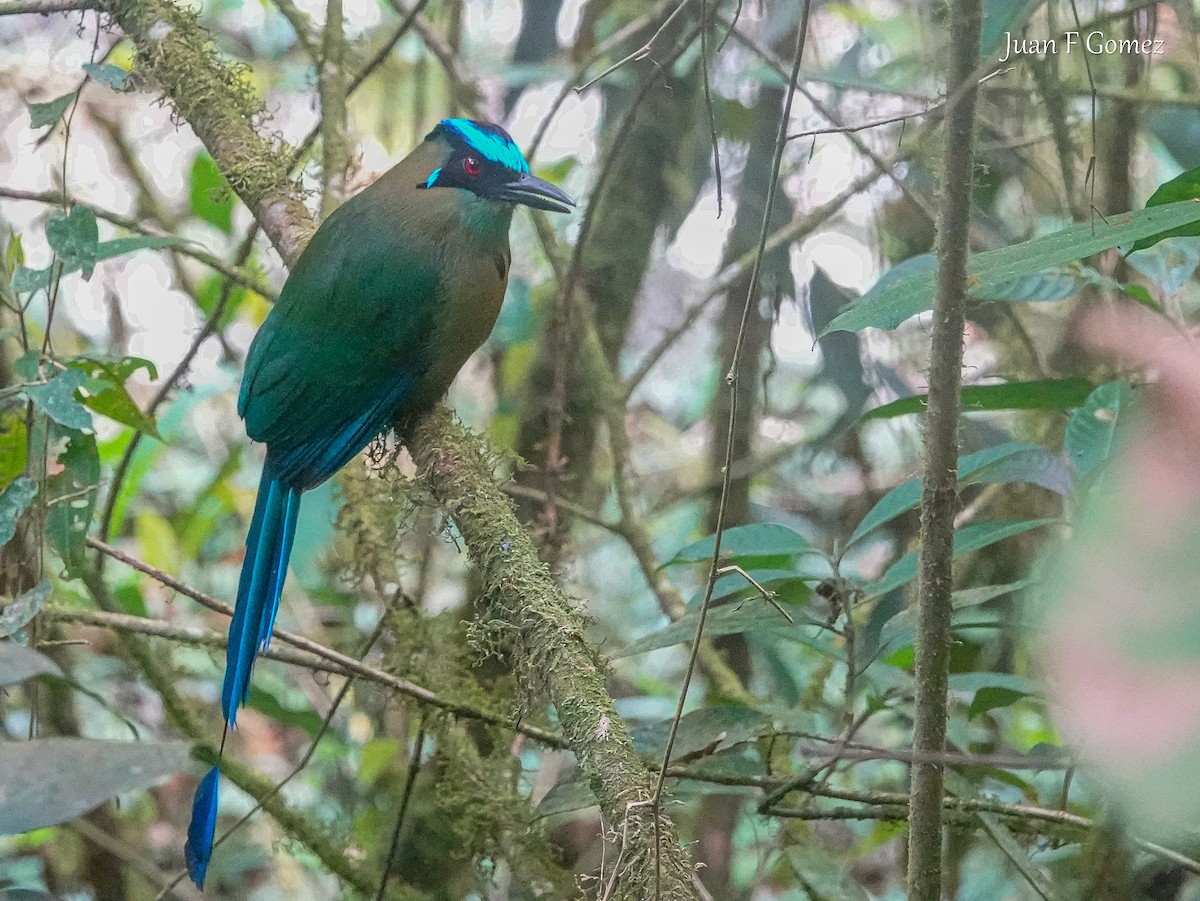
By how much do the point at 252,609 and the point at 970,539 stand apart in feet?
3.87

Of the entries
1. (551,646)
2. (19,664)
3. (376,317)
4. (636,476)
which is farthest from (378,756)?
(19,664)

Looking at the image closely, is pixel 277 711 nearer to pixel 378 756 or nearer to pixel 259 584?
pixel 378 756

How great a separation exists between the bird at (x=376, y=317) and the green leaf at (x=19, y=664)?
1.34m

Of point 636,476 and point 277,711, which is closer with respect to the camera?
point 277,711

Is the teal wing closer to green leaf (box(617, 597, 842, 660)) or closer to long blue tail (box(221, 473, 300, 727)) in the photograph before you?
long blue tail (box(221, 473, 300, 727))

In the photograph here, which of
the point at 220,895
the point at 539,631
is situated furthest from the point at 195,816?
the point at 220,895

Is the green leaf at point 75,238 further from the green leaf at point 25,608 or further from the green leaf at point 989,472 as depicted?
the green leaf at point 989,472

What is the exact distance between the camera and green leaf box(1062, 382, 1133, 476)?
4.83 feet

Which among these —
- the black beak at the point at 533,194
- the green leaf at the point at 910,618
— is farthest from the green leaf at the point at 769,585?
the black beak at the point at 533,194

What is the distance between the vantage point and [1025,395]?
5.33ft

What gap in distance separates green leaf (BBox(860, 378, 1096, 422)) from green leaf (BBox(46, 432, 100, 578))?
1.17m

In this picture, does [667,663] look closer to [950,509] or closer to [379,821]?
[379,821]

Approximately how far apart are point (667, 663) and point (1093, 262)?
1.96 m

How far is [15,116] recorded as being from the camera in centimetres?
360
